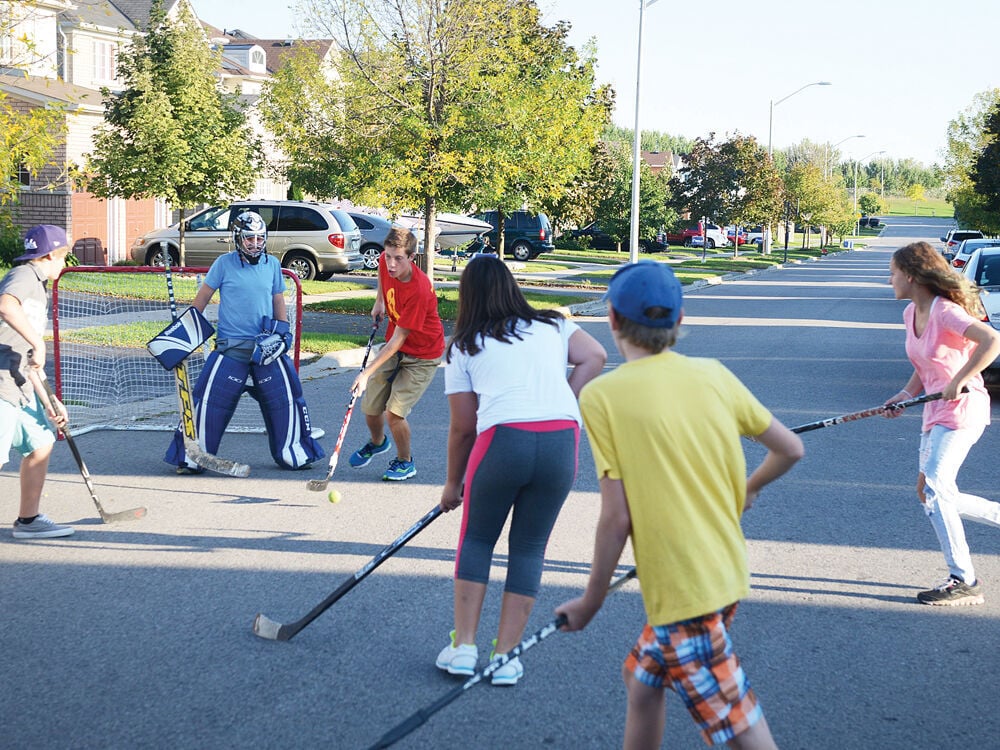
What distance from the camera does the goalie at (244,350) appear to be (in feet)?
27.6

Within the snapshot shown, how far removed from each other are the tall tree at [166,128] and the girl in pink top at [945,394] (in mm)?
22535

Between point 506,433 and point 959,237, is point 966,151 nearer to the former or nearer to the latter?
point 959,237

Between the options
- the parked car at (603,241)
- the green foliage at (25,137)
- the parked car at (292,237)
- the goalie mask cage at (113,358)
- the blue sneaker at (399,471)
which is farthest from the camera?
the parked car at (603,241)

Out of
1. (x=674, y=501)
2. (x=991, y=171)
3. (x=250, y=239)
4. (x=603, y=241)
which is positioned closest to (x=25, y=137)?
(x=250, y=239)

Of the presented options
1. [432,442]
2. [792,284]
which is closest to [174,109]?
[432,442]

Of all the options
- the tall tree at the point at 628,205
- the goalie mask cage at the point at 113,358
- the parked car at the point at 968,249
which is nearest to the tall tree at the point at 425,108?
Answer: the goalie mask cage at the point at 113,358

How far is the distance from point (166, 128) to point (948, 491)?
2299 centimetres

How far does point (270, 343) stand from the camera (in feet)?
27.4

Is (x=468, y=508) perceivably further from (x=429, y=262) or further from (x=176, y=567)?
(x=429, y=262)

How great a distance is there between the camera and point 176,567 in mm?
6203

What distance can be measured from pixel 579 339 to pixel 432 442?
531 cm

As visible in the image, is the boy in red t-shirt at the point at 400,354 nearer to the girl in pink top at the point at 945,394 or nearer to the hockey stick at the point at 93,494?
the hockey stick at the point at 93,494

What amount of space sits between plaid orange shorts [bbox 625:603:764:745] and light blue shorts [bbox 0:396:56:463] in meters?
4.54

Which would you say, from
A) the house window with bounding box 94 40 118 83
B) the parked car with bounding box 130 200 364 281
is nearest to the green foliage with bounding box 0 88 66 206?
the parked car with bounding box 130 200 364 281
